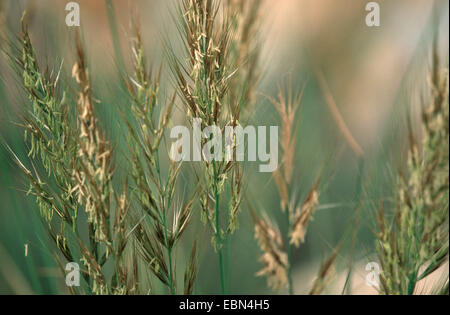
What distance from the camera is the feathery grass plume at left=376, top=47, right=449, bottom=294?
37 centimetres

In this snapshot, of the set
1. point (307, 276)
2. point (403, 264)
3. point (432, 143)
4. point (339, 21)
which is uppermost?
point (339, 21)

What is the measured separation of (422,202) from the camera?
0.37 metres

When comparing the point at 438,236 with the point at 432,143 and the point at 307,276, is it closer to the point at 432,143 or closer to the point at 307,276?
the point at 432,143

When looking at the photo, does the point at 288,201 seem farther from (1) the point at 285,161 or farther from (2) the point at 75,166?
(2) the point at 75,166

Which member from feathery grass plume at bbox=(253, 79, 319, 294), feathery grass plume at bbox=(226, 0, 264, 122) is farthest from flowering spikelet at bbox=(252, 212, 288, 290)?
feathery grass plume at bbox=(226, 0, 264, 122)

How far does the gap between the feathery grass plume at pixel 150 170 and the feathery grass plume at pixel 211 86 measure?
25 millimetres

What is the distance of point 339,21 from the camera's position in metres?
0.65

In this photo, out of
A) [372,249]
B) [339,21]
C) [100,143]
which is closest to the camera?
[100,143]

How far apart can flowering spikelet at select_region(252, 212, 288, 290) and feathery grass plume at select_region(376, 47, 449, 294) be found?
9 cm

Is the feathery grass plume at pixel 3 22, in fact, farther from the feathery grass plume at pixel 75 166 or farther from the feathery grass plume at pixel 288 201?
the feathery grass plume at pixel 288 201

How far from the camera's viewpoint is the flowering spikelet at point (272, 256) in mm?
432

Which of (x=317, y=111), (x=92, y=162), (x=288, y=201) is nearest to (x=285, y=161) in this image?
(x=288, y=201)
